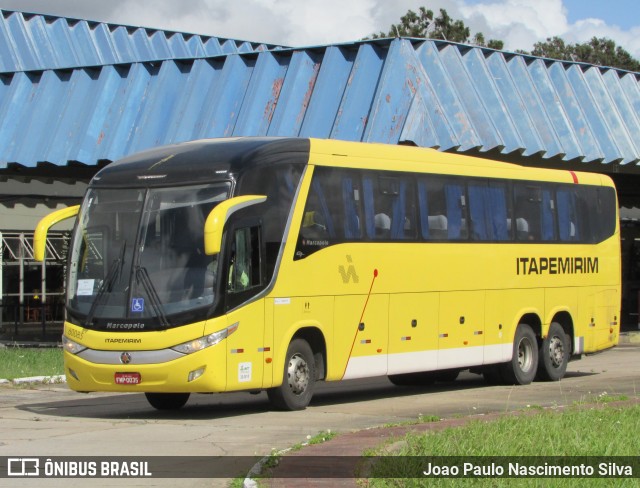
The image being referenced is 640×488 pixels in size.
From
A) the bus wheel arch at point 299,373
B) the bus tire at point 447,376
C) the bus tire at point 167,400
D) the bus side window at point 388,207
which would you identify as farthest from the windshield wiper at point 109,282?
the bus tire at point 447,376

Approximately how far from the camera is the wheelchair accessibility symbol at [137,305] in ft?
51.8

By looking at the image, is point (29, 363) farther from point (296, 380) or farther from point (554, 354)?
point (554, 354)

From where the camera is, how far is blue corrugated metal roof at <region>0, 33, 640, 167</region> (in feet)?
79.4

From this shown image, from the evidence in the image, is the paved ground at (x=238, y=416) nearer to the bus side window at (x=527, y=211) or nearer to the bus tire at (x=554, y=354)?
the bus tire at (x=554, y=354)

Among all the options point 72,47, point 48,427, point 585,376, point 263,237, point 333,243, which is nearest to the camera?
point 48,427

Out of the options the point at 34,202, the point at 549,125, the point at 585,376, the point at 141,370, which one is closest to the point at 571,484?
the point at 141,370

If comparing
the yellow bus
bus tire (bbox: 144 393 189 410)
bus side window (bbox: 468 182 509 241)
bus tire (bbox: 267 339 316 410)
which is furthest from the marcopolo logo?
bus side window (bbox: 468 182 509 241)

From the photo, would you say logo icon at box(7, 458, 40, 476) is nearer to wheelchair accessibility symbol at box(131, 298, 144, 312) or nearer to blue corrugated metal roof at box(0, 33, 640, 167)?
wheelchair accessibility symbol at box(131, 298, 144, 312)

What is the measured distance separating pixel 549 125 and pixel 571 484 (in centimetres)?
1858

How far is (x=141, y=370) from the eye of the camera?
1566 cm

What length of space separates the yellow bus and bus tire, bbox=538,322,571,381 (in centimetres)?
4

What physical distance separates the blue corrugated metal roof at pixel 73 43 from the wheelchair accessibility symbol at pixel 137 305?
21.9 meters

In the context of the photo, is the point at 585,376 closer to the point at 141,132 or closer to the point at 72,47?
the point at 141,132

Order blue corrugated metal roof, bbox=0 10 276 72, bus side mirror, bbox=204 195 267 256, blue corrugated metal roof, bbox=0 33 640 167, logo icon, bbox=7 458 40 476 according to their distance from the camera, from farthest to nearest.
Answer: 1. blue corrugated metal roof, bbox=0 10 276 72
2. blue corrugated metal roof, bbox=0 33 640 167
3. bus side mirror, bbox=204 195 267 256
4. logo icon, bbox=7 458 40 476
